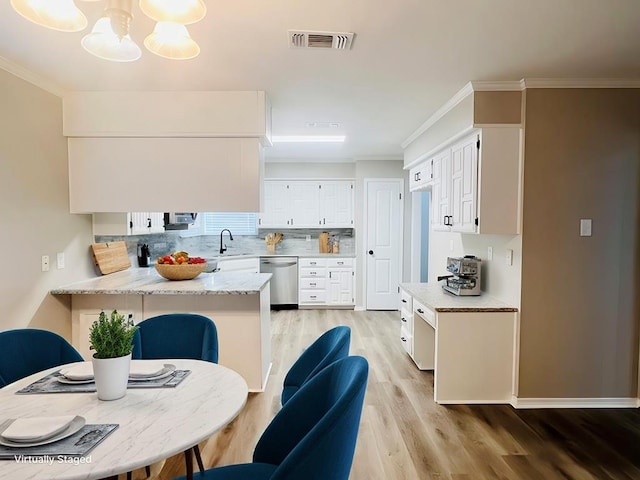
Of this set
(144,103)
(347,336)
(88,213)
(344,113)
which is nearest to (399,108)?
(344,113)

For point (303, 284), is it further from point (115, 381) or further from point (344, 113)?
point (115, 381)

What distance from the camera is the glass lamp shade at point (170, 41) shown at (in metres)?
1.55

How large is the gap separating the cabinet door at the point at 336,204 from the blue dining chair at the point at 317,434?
199 inches

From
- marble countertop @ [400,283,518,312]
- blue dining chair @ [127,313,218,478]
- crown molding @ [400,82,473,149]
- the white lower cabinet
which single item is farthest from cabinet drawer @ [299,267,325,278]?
blue dining chair @ [127,313,218,478]

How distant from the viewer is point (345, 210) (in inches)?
255

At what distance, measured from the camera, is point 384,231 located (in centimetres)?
618

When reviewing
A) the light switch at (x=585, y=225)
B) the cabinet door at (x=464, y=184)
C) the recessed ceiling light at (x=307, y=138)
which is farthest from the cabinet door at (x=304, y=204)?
the light switch at (x=585, y=225)

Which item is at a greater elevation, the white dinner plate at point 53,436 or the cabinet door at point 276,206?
the cabinet door at point 276,206

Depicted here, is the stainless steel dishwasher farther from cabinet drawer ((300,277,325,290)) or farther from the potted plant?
the potted plant

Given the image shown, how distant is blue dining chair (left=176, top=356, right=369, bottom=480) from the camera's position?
3.62 feet

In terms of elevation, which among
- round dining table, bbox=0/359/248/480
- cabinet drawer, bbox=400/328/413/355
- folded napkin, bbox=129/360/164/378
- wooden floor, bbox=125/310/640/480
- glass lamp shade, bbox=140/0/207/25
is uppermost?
glass lamp shade, bbox=140/0/207/25

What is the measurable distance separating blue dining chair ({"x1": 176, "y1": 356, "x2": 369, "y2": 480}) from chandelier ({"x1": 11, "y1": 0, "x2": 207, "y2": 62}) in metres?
1.38

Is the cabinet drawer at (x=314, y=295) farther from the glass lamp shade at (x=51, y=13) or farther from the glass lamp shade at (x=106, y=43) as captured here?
the glass lamp shade at (x=51, y=13)

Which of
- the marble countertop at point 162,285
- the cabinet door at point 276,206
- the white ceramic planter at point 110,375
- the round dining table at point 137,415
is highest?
the cabinet door at point 276,206
